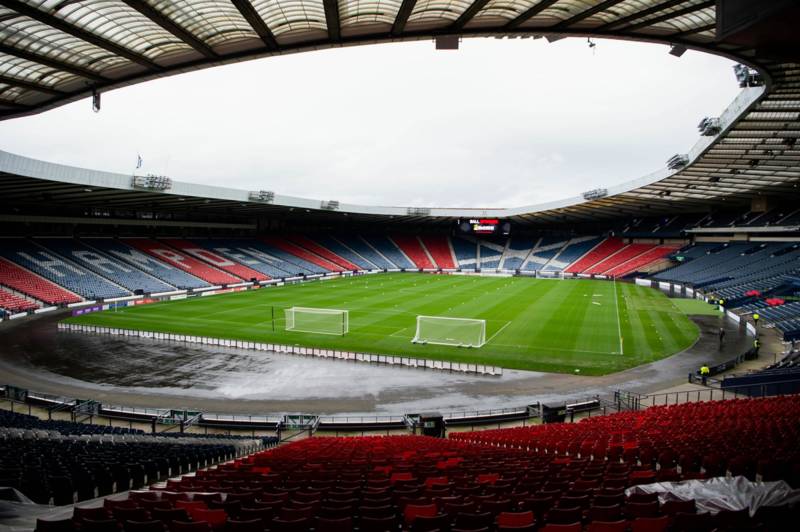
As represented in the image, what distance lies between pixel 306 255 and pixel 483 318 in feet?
153

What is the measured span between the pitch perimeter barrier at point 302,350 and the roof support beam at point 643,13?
18.0 meters

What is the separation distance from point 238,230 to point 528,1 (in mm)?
74693

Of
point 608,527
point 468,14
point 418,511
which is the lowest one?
point 418,511

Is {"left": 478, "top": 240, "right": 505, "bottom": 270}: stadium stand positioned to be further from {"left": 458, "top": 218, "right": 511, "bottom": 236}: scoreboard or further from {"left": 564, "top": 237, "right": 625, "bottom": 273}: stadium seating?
{"left": 564, "top": 237, "right": 625, "bottom": 273}: stadium seating

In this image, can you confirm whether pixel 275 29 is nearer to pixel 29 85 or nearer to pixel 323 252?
pixel 29 85

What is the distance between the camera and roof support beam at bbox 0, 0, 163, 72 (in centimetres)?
1102

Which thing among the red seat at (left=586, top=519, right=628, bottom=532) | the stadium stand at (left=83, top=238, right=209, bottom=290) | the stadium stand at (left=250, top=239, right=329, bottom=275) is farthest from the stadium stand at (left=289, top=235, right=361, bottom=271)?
the red seat at (left=586, top=519, right=628, bottom=532)

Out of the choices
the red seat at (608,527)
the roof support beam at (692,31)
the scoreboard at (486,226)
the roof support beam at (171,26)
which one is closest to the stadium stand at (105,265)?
the roof support beam at (171,26)

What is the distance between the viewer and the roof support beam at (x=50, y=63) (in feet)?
43.0

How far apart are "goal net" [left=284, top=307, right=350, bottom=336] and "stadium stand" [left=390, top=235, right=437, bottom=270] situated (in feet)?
163

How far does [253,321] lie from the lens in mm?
39656

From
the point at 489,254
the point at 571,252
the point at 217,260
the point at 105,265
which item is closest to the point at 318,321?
the point at 105,265

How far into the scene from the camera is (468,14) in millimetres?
12477

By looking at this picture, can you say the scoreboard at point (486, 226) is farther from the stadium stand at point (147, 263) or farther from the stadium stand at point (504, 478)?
the stadium stand at point (504, 478)
